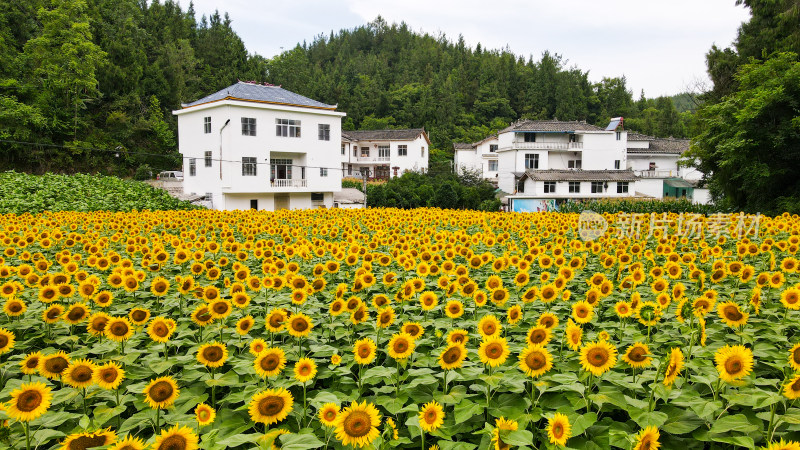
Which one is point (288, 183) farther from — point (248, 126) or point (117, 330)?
point (117, 330)

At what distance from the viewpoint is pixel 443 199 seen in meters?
31.3

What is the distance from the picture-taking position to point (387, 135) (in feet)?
188

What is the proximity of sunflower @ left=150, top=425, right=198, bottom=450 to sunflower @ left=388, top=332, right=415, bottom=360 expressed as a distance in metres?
0.99

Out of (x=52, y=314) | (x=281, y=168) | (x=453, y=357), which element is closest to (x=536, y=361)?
(x=453, y=357)

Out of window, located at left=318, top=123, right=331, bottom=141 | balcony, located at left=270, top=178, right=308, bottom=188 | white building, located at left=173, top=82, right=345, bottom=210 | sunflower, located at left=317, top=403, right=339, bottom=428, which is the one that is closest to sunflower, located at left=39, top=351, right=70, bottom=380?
sunflower, located at left=317, top=403, right=339, bottom=428

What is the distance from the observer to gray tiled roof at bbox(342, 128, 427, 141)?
184 ft

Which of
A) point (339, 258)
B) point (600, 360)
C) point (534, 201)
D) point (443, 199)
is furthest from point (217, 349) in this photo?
point (534, 201)

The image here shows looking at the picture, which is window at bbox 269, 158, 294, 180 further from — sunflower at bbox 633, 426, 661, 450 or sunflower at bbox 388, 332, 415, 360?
sunflower at bbox 633, 426, 661, 450

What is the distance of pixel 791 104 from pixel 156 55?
2007 inches

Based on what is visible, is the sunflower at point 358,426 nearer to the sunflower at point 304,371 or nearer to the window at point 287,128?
the sunflower at point 304,371

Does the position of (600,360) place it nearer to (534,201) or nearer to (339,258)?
(339,258)

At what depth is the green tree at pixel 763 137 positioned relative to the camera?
18062 millimetres

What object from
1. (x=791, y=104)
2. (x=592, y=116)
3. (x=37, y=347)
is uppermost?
(x=592, y=116)

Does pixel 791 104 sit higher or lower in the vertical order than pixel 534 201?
higher
